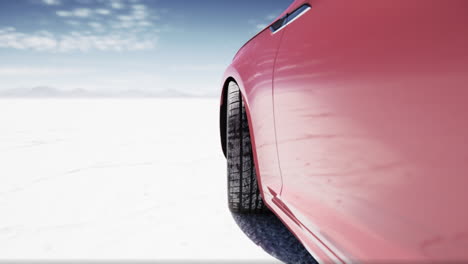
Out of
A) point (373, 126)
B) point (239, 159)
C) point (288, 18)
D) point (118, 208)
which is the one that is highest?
point (288, 18)

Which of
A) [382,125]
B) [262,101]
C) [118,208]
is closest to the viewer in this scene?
[382,125]

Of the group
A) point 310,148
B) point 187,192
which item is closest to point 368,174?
point 310,148

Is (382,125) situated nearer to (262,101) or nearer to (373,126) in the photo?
(373,126)

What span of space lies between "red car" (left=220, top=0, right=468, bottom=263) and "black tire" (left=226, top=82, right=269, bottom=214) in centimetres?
50

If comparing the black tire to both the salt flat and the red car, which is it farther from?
the red car

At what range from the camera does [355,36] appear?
0.68 meters

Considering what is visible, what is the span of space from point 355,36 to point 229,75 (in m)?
1.11

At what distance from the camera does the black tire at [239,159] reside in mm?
1584

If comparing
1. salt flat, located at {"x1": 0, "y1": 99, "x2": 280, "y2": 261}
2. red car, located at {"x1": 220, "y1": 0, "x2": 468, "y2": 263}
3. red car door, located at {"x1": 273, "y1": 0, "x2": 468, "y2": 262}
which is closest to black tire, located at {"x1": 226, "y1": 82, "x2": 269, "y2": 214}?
salt flat, located at {"x1": 0, "y1": 99, "x2": 280, "y2": 261}

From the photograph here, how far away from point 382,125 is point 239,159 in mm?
1021

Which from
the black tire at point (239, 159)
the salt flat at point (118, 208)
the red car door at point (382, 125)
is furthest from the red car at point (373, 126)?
the salt flat at point (118, 208)

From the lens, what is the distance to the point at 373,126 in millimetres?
640

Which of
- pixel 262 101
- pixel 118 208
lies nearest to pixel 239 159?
pixel 262 101

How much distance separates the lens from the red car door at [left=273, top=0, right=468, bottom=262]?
0.49 m
